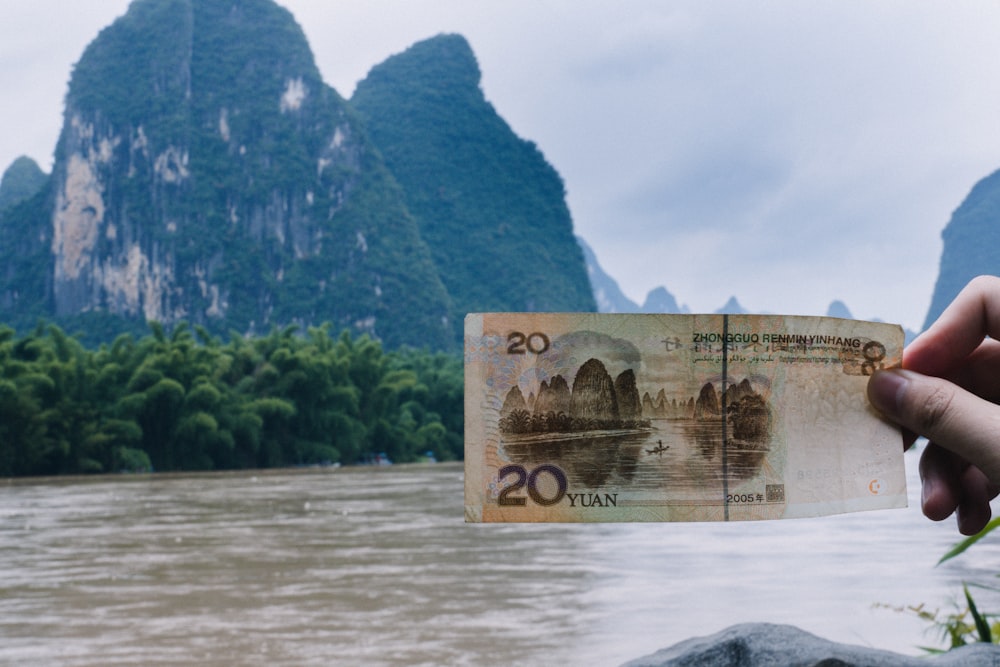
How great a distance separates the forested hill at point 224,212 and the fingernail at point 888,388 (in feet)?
183

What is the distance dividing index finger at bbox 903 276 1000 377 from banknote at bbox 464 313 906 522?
0.11 ft

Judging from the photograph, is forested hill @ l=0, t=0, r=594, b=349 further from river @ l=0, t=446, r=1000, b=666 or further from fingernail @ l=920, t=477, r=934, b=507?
fingernail @ l=920, t=477, r=934, b=507

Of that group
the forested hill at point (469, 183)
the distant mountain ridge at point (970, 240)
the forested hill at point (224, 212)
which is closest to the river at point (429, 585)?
the forested hill at point (224, 212)

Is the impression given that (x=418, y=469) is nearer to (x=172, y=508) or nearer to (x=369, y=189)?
(x=172, y=508)

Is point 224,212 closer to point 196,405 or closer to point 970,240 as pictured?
point 196,405

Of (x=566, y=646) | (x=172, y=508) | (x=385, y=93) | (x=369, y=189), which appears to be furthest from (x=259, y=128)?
(x=566, y=646)

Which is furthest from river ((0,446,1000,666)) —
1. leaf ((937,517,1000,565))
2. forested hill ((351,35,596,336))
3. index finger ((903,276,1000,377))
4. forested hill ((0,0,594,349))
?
forested hill ((351,35,596,336))

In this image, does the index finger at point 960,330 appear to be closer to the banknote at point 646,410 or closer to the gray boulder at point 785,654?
the banknote at point 646,410

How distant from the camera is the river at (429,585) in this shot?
5160 mm

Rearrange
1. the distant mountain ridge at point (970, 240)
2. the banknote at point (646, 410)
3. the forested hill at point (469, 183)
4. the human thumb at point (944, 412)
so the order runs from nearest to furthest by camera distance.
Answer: the human thumb at point (944, 412)
the banknote at point (646, 410)
the forested hill at point (469, 183)
the distant mountain ridge at point (970, 240)

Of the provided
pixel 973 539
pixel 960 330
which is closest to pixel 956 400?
pixel 960 330

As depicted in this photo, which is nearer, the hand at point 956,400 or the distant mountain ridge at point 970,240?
the hand at point 956,400

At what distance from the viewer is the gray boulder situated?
6.46 ft

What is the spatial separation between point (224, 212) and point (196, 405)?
40928 mm
